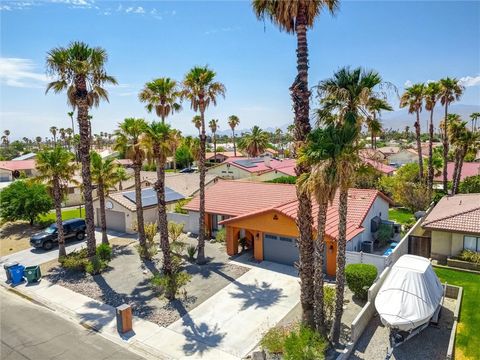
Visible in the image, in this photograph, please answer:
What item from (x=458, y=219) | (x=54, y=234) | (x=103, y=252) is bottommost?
(x=103, y=252)

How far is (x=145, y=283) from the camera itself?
2067 cm

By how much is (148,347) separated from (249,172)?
38744 mm

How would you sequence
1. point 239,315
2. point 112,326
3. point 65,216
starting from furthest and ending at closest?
point 65,216 → point 239,315 → point 112,326

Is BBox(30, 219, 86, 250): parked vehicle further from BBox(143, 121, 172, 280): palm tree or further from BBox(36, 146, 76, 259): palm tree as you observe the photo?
BBox(143, 121, 172, 280): palm tree

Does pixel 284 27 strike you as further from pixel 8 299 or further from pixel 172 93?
pixel 8 299

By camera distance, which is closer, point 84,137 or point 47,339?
point 47,339

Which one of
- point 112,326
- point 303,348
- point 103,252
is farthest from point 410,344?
point 103,252

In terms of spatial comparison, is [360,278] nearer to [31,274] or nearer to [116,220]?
[31,274]

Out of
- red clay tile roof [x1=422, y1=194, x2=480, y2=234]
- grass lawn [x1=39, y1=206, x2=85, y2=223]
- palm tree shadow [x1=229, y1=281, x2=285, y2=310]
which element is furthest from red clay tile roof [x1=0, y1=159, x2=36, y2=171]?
red clay tile roof [x1=422, y1=194, x2=480, y2=234]

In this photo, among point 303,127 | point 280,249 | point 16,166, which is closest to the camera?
point 303,127

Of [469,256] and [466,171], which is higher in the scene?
[466,171]

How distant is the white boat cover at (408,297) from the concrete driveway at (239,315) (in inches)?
186

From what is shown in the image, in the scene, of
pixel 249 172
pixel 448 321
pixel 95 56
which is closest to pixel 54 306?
pixel 95 56

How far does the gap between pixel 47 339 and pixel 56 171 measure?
12.2 metres
